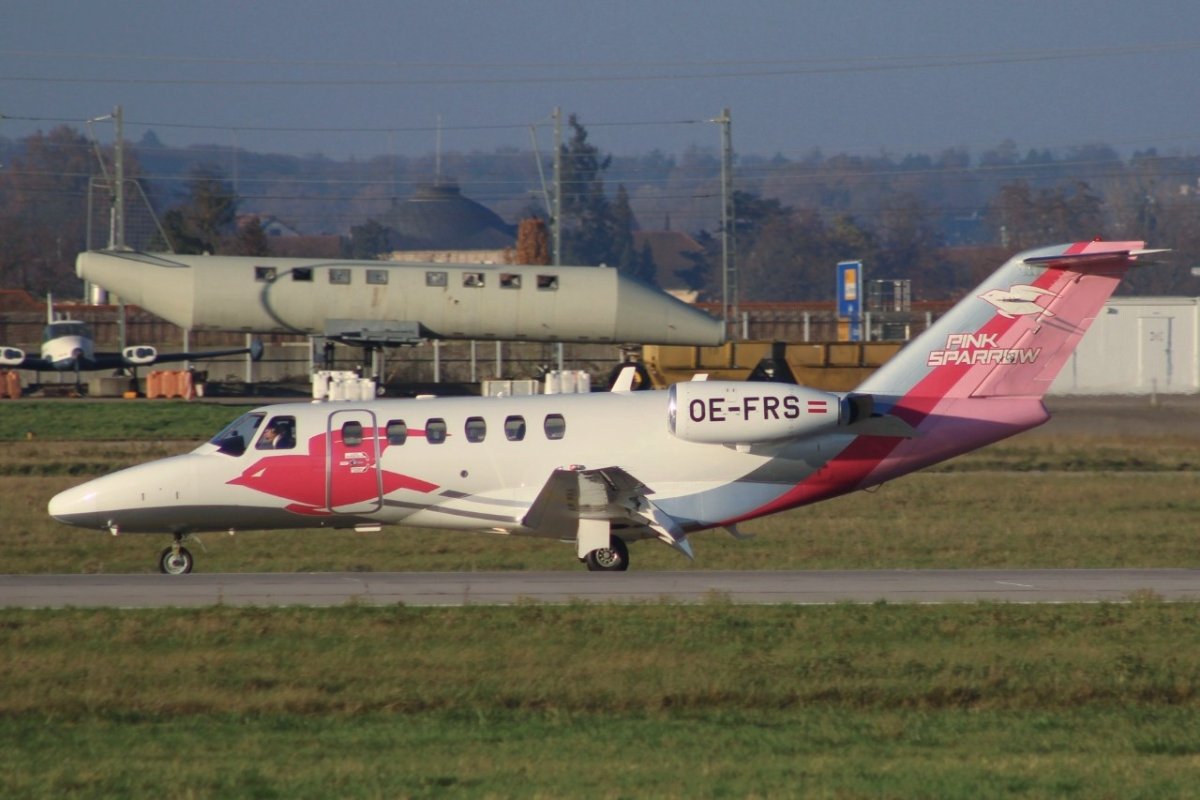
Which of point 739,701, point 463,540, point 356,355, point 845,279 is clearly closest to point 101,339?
point 356,355

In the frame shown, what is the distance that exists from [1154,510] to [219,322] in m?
26.2

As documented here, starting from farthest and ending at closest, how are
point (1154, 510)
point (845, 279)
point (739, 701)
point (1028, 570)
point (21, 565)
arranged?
1. point (845, 279)
2. point (1154, 510)
3. point (21, 565)
4. point (1028, 570)
5. point (739, 701)

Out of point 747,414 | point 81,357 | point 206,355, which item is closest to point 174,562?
point 747,414

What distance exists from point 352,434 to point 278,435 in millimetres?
989

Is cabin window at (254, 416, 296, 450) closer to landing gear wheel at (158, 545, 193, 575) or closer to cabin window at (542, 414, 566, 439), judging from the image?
landing gear wheel at (158, 545, 193, 575)

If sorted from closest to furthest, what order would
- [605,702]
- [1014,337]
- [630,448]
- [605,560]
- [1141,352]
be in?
[605,702], [630,448], [605,560], [1014,337], [1141,352]

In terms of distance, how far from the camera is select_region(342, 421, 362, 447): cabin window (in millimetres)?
20812

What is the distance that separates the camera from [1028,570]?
20625 millimetres

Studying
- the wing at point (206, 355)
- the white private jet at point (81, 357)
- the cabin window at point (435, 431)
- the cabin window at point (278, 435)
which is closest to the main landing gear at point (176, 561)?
the cabin window at point (278, 435)

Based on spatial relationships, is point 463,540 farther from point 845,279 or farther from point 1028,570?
point 845,279

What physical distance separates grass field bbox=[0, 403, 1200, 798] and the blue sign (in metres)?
49.3

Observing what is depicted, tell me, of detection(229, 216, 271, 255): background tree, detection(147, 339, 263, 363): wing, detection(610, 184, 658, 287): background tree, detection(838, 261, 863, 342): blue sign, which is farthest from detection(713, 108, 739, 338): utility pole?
detection(610, 184, 658, 287): background tree

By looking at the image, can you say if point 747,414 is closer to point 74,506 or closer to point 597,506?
point 597,506

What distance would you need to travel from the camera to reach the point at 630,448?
20.5 meters
